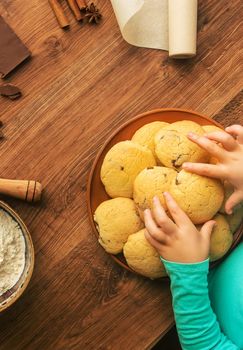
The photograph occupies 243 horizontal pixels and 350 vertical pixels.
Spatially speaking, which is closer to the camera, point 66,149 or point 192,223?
point 192,223

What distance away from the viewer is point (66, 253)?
0.80 meters

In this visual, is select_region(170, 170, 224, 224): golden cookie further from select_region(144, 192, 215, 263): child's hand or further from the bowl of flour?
the bowl of flour

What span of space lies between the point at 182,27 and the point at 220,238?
32 centimetres

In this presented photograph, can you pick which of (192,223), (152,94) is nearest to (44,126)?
(152,94)

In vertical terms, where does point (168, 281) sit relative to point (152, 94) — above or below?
below

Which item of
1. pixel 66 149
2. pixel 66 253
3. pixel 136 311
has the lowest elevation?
pixel 136 311

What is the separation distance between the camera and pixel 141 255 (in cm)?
73

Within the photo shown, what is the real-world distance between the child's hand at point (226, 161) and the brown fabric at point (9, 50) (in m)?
0.29

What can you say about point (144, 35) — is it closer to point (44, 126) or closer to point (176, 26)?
point (176, 26)

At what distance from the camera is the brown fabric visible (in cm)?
79

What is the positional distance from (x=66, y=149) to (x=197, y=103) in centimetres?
22

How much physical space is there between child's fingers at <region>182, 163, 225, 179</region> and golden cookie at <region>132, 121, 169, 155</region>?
0.08 meters

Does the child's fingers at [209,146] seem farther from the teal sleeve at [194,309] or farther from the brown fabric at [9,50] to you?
the brown fabric at [9,50]

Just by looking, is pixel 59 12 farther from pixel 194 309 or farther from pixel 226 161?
pixel 194 309
